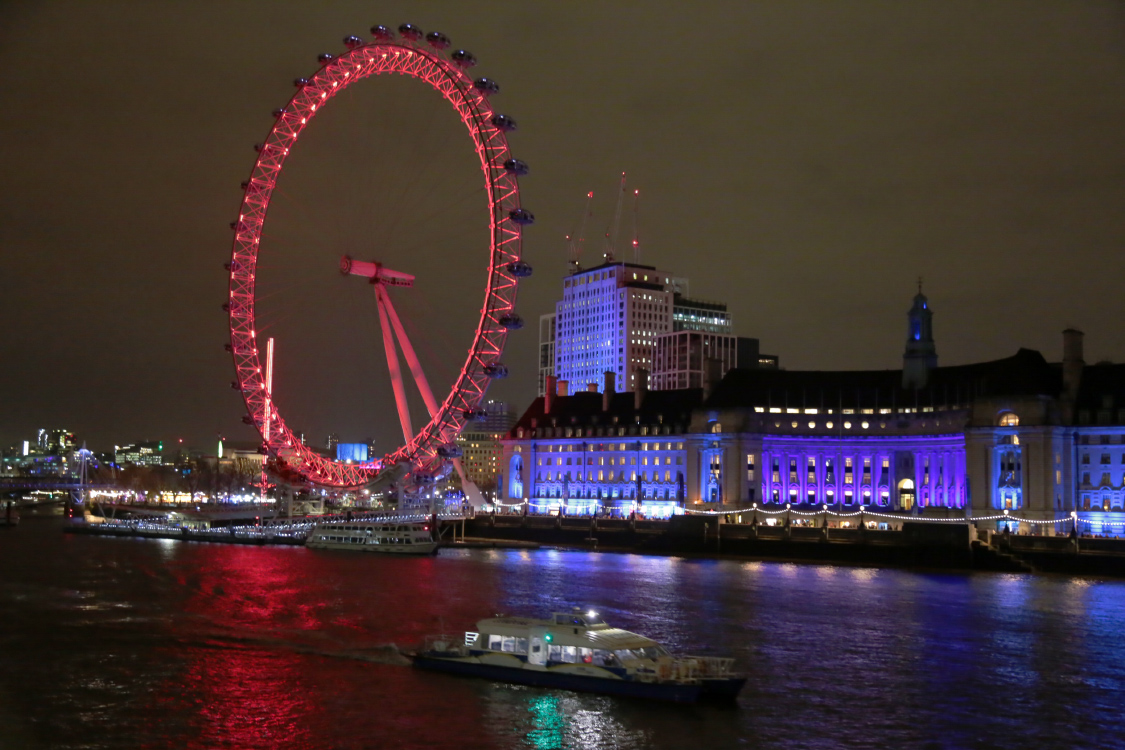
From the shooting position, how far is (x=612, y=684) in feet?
127

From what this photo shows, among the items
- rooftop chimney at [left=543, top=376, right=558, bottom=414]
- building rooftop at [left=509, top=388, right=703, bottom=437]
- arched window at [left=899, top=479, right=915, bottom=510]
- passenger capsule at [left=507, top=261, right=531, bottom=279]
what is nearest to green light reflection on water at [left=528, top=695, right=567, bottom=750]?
passenger capsule at [left=507, top=261, right=531, bottom=279]

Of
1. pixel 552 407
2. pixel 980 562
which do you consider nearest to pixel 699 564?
pixel 980 562

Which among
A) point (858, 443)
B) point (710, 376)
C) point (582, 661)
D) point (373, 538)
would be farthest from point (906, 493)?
point (582, 661)

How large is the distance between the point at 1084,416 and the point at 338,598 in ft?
232

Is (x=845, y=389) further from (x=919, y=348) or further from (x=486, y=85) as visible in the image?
(x=486, y=85)

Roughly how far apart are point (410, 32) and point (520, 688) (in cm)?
4812

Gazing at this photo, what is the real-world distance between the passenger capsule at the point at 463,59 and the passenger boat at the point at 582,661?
44323 millimetres

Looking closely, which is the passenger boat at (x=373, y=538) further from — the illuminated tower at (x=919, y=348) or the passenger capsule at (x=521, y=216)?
the illuminated tower at (x=919, y=348)

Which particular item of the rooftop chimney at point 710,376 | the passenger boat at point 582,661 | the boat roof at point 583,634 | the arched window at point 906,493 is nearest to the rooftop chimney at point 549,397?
the rooftop chimney at point 710,376

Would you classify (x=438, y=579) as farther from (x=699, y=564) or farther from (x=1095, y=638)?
(x=1095, y=638)

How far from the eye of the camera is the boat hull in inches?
1485

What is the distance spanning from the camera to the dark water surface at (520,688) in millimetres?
35312

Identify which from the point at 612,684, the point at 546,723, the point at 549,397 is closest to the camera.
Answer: the point at 546,723

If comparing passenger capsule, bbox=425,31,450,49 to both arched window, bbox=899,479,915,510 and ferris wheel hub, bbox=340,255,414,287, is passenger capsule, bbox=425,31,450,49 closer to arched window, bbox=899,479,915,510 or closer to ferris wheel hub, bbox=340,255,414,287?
ferris wheel hub, bbox=340,255,414,287
